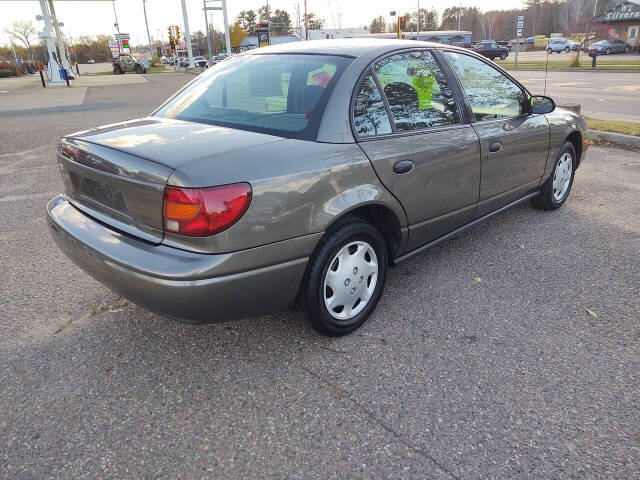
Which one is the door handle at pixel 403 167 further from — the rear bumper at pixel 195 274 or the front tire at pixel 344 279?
the rear bumper at pixel 195 274

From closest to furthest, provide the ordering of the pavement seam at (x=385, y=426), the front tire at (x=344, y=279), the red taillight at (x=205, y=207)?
the pavement seam at (x=385, y=426) < the red taillight at (x=205, y=207) < the front tire at (x=344, y=279)

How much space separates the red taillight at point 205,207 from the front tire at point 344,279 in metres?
0.56

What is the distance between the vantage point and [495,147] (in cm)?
359

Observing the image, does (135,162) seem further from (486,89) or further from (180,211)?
(486,89)

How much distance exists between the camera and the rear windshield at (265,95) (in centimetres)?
268

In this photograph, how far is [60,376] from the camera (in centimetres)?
252

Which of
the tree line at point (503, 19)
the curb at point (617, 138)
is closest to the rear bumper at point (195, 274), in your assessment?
the curb at point (617, 138)

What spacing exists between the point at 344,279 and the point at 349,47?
4.78 ft

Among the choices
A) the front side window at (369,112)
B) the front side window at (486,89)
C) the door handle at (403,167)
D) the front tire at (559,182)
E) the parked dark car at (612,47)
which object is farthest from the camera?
the parked dark car at (612,47)

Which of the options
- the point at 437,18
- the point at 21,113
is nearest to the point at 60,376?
the point at 21,113

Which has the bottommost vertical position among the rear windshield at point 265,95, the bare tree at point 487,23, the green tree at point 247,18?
the rear windshield at point 265,95

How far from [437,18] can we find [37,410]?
120423 mm

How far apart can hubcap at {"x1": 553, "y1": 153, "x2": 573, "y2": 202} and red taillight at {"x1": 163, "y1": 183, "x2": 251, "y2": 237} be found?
370 centimetres

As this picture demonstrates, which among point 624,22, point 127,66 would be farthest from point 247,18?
point 624,22
